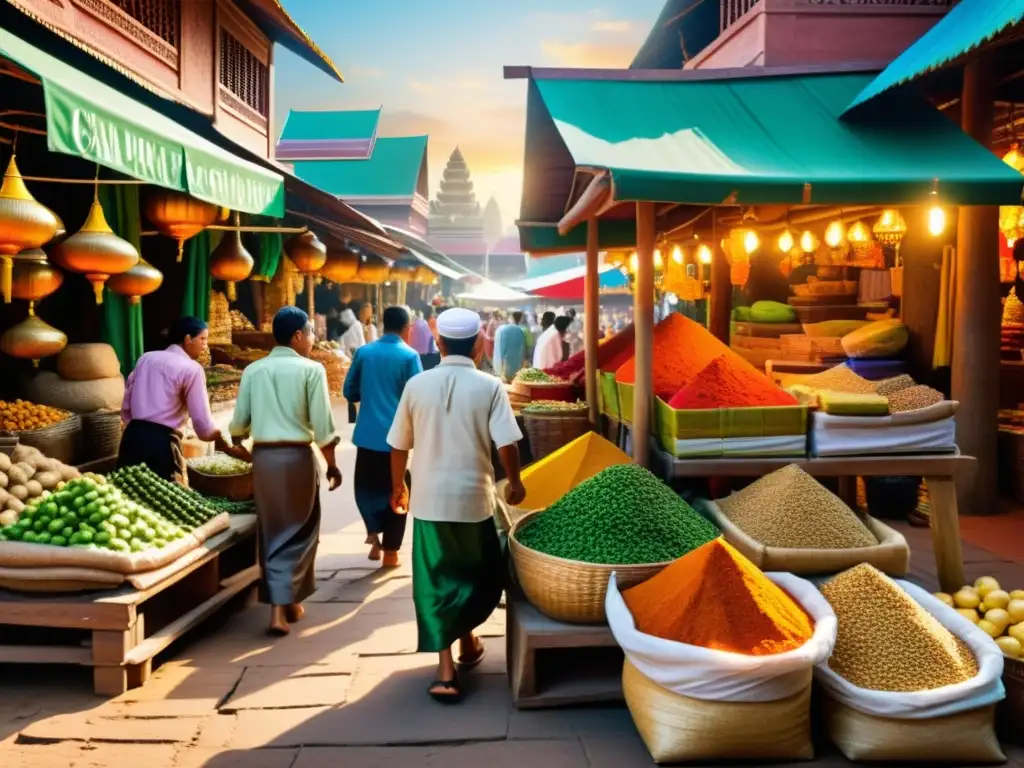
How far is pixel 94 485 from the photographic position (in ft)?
14.2

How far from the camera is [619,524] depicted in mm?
3900

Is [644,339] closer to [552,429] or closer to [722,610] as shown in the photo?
[552,429]

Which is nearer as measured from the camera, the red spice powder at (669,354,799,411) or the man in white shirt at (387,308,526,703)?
the man in white shirt at (387,308,526,703)

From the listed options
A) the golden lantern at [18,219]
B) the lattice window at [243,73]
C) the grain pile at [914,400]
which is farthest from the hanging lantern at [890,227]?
the lattice window at [243,73]

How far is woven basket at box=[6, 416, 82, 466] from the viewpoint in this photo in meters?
5.93

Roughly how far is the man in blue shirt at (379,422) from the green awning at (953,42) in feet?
10.9

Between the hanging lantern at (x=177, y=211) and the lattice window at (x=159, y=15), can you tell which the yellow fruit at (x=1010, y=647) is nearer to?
the hanging lantern at (x=177, y=211)

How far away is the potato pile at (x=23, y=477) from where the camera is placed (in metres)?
4.67

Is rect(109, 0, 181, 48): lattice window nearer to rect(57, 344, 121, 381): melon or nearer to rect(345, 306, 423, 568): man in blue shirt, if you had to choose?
rect(57, 344, 121, 381): melon

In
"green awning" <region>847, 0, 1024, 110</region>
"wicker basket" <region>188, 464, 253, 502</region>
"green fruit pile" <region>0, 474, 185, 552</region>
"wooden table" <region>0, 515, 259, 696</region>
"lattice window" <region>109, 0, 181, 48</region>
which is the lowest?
"wooden table" <region>0, 515, 259, 696</region>

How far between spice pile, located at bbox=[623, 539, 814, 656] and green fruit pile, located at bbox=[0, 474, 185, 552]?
2.33 metres

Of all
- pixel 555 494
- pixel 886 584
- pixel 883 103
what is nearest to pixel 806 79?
pixel 883 103

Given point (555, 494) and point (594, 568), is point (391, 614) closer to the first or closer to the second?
point (555, 494)

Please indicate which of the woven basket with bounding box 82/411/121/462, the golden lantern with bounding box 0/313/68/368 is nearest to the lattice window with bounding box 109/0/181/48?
the golden lantern with bounding box 0/313/68/368
